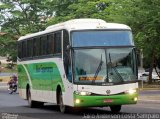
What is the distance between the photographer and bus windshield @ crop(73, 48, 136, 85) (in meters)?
19.8

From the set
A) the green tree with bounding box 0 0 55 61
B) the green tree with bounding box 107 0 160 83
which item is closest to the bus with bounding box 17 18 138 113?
the green tree with bounding box 107 0 160 83

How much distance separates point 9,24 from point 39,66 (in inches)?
1933

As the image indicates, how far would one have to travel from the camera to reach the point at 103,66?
19875 millimetres

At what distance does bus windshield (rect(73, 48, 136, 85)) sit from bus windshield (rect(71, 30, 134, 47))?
261mm

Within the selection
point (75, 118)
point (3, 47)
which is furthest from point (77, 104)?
point (3, 47)

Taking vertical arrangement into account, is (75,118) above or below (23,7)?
below

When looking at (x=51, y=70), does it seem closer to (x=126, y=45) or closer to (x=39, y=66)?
(x=39, y=66)

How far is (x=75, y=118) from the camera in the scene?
62.2ft

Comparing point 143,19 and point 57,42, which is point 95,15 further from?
point 57,42

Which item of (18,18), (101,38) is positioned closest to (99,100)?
(101,38)

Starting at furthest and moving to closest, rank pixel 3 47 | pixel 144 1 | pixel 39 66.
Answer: pixel 3 47 < pixel 144 1 < pixel 39 66

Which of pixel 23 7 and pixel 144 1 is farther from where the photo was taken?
pixel 23 7

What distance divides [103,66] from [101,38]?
118 centimetres

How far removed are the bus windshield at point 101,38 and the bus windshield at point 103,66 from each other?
0.26 meters
